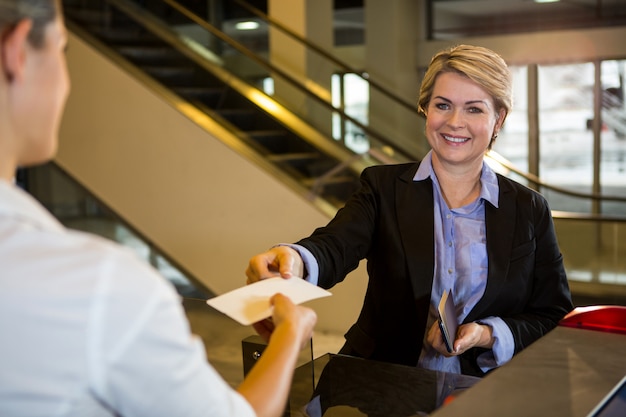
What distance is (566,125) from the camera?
29.2ft

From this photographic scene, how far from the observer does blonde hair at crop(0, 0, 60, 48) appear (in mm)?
919

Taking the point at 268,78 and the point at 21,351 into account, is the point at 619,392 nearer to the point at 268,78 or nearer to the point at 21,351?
the point at 21,351

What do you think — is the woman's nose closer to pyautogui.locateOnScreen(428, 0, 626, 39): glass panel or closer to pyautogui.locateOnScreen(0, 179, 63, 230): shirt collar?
pyautogui.locateOnScreen(0, 179, 63, 230): shirt collar

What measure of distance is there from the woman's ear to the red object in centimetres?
139

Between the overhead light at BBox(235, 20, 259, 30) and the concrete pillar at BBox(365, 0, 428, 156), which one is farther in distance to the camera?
the concrete pillar at BBox(365, 0, 428, 156)

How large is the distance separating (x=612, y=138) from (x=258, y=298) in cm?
A: 790

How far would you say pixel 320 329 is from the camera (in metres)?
6.40

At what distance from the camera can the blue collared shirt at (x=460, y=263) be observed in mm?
2250

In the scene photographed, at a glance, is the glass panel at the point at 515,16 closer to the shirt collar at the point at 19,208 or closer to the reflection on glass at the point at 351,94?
the reflection on glass at the point at 351,94

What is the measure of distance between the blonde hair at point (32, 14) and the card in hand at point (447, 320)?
48.7 inches

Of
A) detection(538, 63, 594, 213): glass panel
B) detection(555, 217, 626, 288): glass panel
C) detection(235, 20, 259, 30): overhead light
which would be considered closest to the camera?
detection(555, 217, 626, 288): glass panel

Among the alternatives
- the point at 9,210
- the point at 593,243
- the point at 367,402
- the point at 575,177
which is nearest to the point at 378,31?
the point at 575,177

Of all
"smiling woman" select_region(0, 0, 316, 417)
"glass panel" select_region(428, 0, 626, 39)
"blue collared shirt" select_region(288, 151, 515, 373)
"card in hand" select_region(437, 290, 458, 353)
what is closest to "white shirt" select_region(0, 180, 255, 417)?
"smiling woman" select_region(0, 0, 316, 417)

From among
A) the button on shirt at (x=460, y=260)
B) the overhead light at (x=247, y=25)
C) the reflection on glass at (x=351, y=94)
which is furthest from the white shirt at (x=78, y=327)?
the overhead light at (x=247, y=25)
